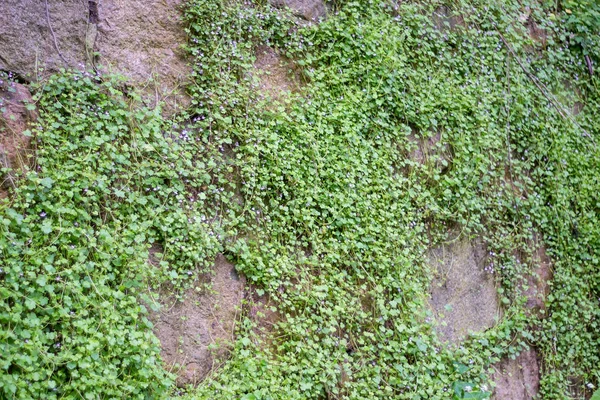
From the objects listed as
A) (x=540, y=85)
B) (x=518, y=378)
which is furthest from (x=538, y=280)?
(x=540, y=85)

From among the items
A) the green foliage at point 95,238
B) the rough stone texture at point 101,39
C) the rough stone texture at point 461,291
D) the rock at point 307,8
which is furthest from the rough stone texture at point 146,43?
the rough stone texture at point 461,291

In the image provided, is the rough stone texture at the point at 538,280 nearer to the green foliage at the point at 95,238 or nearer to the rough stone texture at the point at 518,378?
the rough stone texture at the point at 518,378

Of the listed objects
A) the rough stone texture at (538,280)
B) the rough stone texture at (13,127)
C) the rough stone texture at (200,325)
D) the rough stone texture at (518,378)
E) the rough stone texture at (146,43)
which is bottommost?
the rough stone texture at (518,378)

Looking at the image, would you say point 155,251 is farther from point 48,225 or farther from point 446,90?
point 446,90

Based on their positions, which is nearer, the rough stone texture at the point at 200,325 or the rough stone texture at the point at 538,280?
the rough stone texture at the point at 200,325

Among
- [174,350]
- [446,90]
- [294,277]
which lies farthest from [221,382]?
[446,90]

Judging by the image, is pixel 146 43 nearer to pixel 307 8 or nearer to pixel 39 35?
pixel 39 35

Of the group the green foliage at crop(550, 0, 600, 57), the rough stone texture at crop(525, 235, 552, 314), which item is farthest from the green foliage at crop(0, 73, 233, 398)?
the green foliage at crop(550, 0, 600, 57)
